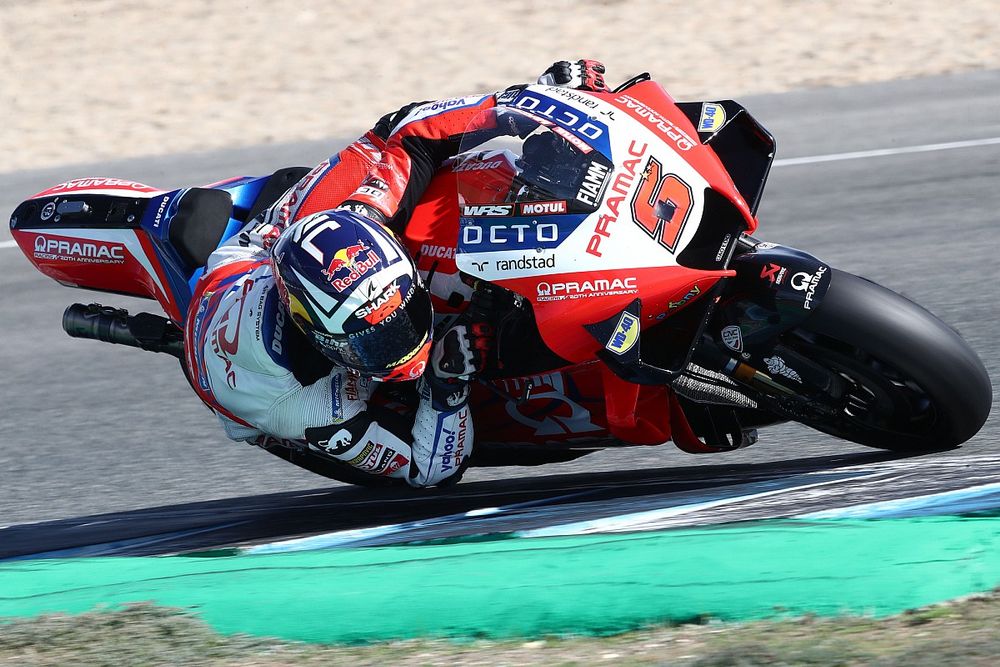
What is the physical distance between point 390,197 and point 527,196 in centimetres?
58

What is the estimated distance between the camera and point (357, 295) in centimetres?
351

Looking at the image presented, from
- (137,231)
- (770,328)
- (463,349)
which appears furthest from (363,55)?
(770,328)

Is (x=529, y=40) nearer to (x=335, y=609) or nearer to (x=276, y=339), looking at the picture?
(x=276, y=339)

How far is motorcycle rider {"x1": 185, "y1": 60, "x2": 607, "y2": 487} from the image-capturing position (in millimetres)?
3576

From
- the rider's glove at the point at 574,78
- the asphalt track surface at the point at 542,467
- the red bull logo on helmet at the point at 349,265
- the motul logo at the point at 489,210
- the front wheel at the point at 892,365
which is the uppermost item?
the rider's glove at the point at 574,78

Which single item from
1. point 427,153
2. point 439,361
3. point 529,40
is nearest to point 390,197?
point 427,153

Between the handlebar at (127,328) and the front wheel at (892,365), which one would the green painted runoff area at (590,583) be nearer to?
the front wheel at (892,365)

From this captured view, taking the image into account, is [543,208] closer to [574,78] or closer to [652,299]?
[652,299]

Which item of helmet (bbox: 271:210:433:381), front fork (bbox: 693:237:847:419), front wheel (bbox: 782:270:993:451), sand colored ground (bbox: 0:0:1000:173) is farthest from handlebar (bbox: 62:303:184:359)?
sand colored ground (bbox: 0:0:1000:173)

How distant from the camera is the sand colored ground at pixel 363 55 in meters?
9.83

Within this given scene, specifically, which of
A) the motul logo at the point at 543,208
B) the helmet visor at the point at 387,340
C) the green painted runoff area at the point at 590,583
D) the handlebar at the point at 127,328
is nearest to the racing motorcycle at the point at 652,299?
the motul logo at the point at 543,208

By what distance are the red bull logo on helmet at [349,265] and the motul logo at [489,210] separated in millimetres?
275

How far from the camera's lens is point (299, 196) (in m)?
4.11

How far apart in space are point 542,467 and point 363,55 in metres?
7.02
